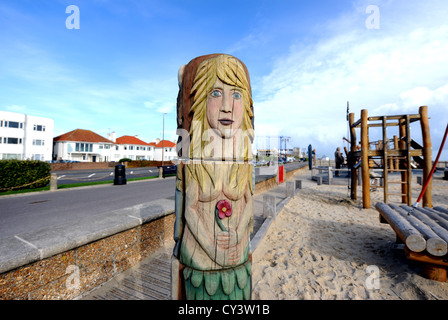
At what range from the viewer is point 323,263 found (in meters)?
3.95

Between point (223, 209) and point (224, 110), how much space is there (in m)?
0.86

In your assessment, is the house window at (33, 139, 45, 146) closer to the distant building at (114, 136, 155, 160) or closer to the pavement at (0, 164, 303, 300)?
the distant building at (114, 136, 155, 160)

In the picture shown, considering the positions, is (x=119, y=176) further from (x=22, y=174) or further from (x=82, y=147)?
(x=82, y=147)

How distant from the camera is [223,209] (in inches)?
68.7

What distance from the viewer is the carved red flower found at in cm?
175

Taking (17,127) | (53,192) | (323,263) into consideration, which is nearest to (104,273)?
(323,263)

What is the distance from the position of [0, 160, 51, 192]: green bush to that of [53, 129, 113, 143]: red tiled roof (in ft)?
101

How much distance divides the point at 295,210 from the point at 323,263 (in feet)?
13.8

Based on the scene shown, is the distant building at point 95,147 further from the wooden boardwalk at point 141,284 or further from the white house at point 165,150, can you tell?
the wooden boardwalk at point 141,284

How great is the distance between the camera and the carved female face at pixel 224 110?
1.84 m

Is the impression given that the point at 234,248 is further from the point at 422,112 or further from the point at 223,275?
the point at 422,112

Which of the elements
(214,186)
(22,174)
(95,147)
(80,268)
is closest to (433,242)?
(214,186)

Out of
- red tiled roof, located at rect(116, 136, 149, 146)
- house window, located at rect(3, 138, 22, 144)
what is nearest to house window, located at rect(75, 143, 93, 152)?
red tiled roof, located at rect(116, 136, 149, 146)

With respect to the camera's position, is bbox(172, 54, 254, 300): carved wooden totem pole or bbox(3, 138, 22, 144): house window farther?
bbox(3, 138, 22, 144): house window
